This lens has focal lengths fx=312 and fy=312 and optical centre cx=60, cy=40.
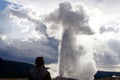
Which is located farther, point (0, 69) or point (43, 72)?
point (0, 69)

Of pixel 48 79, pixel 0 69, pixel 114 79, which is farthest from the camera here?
pixel 0 69

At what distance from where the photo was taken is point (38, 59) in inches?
306

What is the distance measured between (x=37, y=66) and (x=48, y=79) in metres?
0.44

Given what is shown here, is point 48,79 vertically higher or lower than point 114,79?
higher

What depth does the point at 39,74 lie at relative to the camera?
778 cm

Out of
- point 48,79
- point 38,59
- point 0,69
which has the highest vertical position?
point 38,59


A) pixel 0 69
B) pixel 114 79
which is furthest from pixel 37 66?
pixel 0 69

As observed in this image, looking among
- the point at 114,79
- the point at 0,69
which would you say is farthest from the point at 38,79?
the point at 0,69

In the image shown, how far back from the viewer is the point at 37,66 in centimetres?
781

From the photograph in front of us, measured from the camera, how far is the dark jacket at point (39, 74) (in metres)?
7.71

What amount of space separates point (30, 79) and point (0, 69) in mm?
196339

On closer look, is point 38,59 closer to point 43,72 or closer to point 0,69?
point 43,72

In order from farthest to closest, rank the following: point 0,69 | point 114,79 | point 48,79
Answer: point 0,69 < point 114,79 < point 48,79

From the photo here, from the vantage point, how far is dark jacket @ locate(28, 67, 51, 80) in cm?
771
